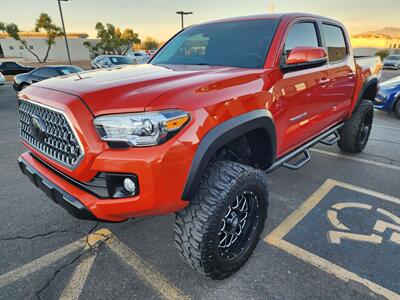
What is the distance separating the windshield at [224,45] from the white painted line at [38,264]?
2.06 metres

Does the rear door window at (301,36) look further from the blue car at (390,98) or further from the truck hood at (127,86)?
the blue car at (390,98)

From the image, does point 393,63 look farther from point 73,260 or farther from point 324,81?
point 73,260

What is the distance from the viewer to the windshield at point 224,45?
2652 millimetres

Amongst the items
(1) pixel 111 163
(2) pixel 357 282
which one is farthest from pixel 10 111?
(2) pixel 357 282

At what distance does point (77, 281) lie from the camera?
218 centimetres

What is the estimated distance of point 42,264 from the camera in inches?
93.0

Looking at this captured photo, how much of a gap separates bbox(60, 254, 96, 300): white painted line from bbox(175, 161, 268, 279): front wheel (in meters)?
0.80

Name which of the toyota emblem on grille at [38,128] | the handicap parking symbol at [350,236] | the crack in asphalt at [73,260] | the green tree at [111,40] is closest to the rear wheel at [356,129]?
the handicap parking symbol at [350,236]

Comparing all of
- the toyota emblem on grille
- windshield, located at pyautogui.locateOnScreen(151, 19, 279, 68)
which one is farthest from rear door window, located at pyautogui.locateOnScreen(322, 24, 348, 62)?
the toyota emblem on grille

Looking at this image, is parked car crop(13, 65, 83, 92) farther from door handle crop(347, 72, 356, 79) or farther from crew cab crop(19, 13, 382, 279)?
door handle crop(347, 72, 356, 79)

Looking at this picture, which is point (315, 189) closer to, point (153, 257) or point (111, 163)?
point (153, 257)

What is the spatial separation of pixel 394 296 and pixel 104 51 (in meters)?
64.2

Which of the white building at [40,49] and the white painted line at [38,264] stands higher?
the white building at [40,49]

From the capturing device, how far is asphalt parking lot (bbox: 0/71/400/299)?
82.4 inches
